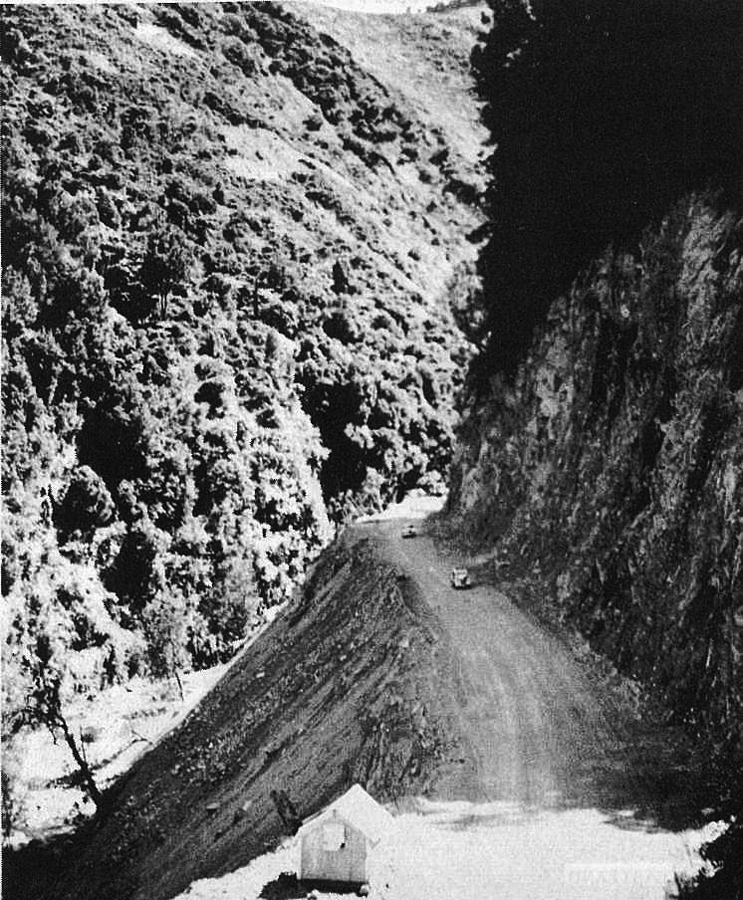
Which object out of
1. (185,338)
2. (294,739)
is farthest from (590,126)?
(185,338)

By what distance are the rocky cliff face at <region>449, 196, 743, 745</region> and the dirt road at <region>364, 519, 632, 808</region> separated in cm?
139

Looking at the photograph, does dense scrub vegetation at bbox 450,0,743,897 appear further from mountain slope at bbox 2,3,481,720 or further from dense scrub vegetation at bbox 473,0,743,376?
mountain slope at bbox 2,3,481,720

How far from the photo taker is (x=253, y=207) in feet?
285

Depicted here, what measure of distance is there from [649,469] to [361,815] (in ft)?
40.2

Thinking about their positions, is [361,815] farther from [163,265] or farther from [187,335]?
[163,265]

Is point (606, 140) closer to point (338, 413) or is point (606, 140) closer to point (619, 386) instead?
point (619, 386)

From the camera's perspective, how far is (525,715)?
2159cm

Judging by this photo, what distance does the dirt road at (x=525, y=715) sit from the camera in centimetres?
1886

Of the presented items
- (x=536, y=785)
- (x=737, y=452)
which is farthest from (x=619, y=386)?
(x=536, y=785)

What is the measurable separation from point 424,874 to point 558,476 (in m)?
16.0

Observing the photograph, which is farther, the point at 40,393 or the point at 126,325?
the point at 126,325

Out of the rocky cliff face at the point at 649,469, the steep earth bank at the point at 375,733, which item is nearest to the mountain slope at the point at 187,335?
the steep earth bank at the point at 375,733

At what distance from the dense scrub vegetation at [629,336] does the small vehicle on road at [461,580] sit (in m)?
1.63

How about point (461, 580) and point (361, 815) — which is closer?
point (361, 815)
